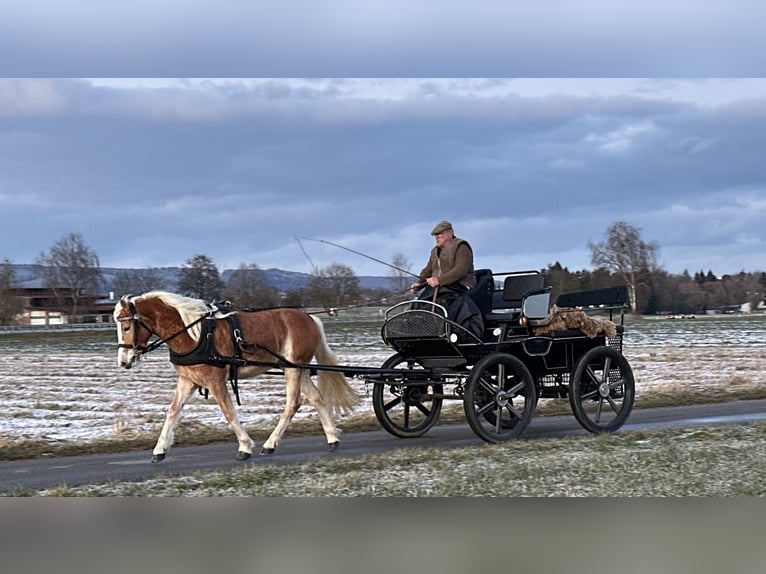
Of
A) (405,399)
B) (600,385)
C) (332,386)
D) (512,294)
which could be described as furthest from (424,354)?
(600,385)

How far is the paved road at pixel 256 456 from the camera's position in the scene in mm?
9633

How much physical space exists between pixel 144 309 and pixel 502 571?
5445 millimetres

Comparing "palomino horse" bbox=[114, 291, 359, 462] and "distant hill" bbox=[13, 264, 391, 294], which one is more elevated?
"distant hill" bbox=[13, 264, 391, 294]

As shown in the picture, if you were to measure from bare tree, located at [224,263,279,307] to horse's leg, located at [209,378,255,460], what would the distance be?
2635 millimetres

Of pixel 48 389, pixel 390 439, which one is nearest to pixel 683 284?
pixel 390 439

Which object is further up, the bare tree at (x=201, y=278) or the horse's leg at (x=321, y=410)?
the bare tree at (x=201, y=278)

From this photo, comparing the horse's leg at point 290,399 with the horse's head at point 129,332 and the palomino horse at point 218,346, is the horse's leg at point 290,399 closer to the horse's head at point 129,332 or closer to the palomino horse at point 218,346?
the palomino horse at point 218,346

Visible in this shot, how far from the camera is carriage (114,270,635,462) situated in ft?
33.9

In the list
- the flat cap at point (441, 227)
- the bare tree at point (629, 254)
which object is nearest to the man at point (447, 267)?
the flat cap at point (441, 227)

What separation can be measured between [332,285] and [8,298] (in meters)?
16.7

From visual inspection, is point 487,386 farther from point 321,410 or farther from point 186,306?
point 186,306

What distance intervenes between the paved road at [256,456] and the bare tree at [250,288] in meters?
2.00

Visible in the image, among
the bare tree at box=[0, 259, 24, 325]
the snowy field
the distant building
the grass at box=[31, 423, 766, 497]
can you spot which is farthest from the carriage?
the bare tree at box=[0, 259, 24, 325]

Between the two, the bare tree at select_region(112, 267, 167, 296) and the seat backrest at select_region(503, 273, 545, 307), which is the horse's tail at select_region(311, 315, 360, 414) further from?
the seat backrest at select_region(503, 273, 545, 307)
